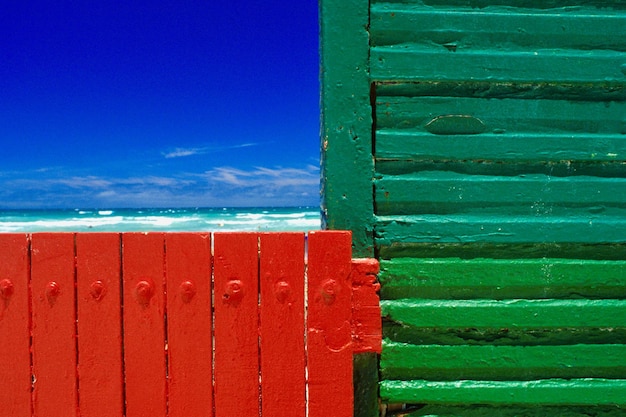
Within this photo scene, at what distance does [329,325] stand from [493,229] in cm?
78

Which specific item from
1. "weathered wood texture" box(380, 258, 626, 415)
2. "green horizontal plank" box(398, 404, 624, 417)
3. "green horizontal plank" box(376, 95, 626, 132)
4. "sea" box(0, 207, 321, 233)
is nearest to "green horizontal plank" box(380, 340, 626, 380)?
"weathered wood texture" box(380, 258, 626, 415)

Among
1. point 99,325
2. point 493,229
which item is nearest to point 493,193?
point 493,229

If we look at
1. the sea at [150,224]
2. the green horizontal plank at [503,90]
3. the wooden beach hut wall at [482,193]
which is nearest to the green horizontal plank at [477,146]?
the wooden beach hut wall at [482,193]

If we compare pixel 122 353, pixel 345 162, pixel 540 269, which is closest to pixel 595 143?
pixel 540 269

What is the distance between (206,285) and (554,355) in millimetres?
1445

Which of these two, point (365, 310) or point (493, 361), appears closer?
point (365, 310)

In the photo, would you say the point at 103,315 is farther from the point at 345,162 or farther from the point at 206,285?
the point at 345,162

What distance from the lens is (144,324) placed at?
5.73 feet

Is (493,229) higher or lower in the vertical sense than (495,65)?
lower

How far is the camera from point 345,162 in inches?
75.7

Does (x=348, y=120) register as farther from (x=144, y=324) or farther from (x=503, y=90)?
(x=144, y=324)

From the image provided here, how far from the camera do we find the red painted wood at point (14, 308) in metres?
1.74

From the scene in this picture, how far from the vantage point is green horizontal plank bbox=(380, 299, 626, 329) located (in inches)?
76.2

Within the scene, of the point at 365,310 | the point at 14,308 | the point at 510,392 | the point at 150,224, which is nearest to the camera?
the point at 14,308
